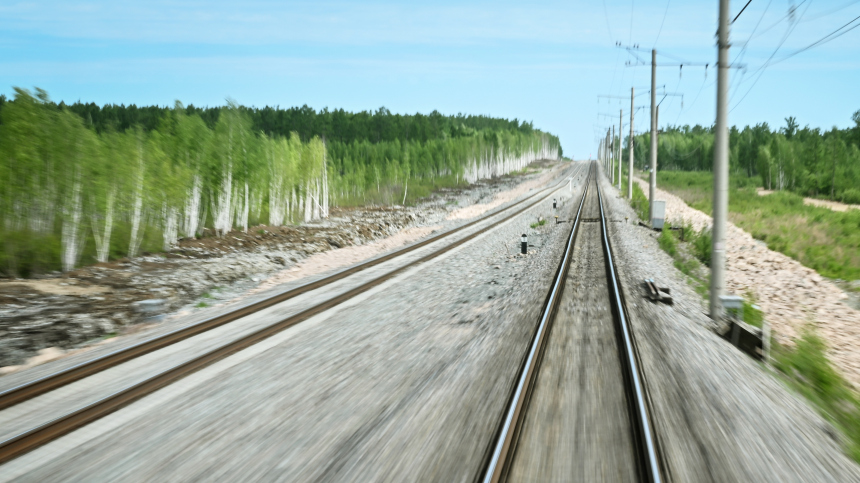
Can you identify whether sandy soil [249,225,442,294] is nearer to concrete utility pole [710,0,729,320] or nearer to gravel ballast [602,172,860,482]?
gravel ballast [602,172,860,482]

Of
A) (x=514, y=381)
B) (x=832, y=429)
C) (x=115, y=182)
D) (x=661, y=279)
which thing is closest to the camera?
(x=832, y=429)

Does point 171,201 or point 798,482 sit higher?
point 171,201

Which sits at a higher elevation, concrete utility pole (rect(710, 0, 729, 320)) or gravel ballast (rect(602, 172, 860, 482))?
concrete utility pole (rect(710, 0, 729, 320))

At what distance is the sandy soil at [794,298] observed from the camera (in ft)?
31.7

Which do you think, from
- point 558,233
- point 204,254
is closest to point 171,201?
point 204,254

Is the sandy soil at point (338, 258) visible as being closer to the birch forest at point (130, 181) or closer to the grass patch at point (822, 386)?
the birch forest at point (130, 181)

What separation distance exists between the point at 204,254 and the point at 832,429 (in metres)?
17.7

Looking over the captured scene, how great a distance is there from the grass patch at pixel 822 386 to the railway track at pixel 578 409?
77.1 inches

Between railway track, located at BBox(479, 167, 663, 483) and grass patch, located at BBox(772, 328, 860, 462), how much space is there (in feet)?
6.42

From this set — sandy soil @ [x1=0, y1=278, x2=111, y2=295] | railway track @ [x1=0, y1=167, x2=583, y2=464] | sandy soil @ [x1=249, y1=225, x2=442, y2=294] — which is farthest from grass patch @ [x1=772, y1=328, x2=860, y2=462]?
sandy soil @ [x1=0, y1=278, x2=111, y2=295]

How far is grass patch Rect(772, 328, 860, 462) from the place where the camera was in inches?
211

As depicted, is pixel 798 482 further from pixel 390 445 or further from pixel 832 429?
pixel 390 445

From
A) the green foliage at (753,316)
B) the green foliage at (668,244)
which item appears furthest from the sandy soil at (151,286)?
the green foliage at (753,316)

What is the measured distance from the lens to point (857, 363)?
28.8ft
